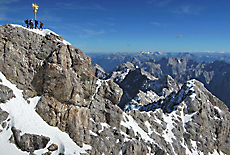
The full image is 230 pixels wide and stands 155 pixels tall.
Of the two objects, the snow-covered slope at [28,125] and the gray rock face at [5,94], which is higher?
the gray rock face at [5,94]

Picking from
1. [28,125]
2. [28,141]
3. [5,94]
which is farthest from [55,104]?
[5,94]

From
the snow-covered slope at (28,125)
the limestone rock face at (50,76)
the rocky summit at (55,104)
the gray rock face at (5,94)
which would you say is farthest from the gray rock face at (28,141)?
the gray rock face at (5,94)

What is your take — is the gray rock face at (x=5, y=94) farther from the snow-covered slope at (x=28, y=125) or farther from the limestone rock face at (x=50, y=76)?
the snow-covered slope at (x=28, y=125)

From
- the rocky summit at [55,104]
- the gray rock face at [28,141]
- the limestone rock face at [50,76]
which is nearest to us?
the gray rock face at [28,141]

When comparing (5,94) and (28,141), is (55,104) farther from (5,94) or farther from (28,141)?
(5,94)

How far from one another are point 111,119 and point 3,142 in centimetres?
2954

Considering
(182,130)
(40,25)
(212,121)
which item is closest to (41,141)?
(40,25)

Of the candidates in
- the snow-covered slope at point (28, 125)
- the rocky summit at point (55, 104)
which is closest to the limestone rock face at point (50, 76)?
the rocky summit at point (55, 104)

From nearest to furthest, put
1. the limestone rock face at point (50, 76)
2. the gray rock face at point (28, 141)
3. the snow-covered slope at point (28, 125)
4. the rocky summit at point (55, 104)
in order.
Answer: the gray rock face at point (28, 141), the snow-covered slope at point (28, 125), the rocky summit at point (55, 104), the limestone rock face at point (50, 76)

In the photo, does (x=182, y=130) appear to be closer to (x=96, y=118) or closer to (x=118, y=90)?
(x=118, y=90)

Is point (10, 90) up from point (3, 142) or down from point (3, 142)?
up

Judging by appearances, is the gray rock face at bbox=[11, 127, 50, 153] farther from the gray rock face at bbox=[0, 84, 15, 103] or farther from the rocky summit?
the gray rock face at bbox=[0, 84, 15, 103]

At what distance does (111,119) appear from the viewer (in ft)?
163

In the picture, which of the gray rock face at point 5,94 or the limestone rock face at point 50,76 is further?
the limestone rock face at point 50,76
